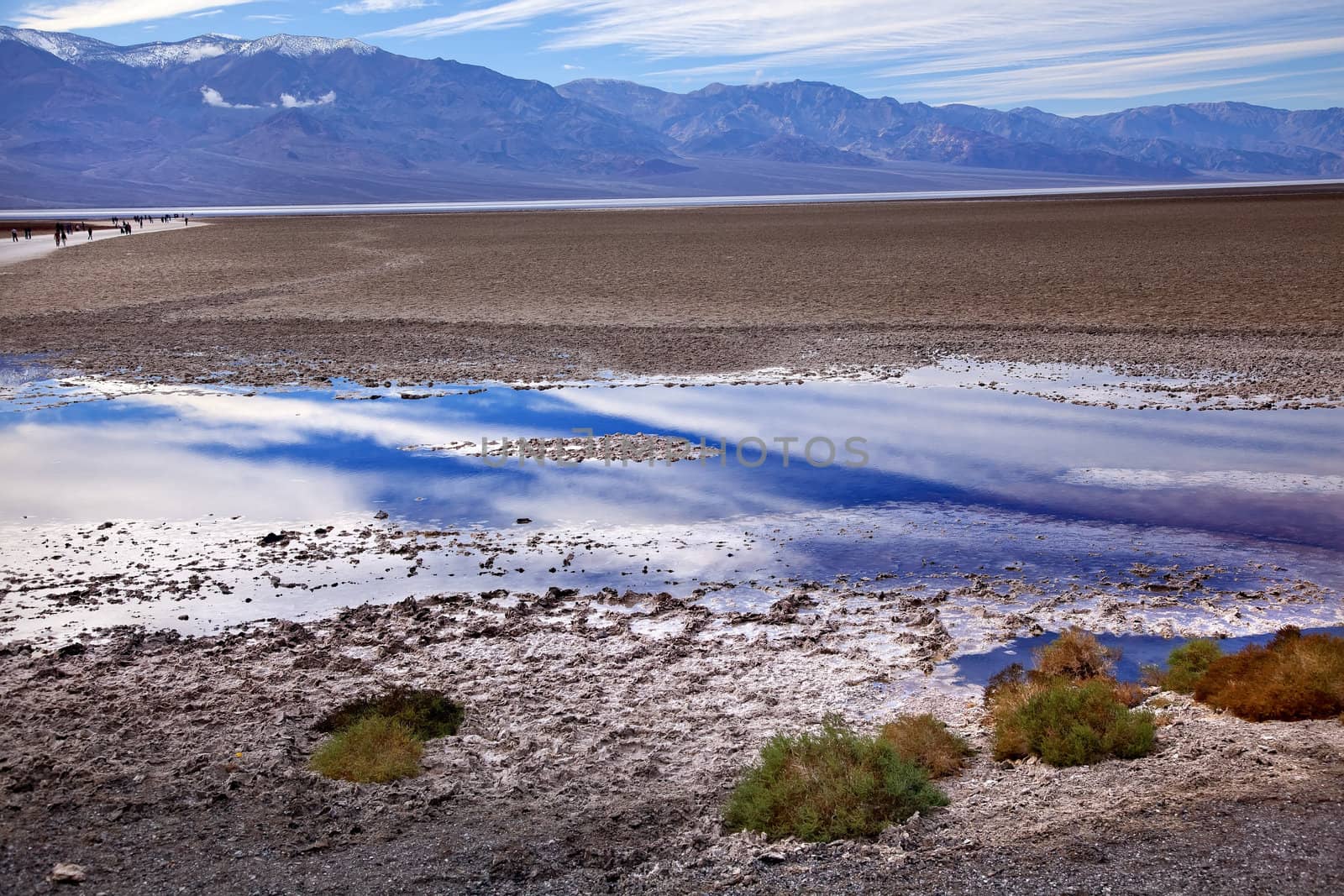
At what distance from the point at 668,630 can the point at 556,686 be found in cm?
108

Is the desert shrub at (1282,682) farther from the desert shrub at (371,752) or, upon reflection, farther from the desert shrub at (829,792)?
the desert shrub at (371,752)

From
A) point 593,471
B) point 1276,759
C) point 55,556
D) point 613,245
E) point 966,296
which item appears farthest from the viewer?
→ point 613,245

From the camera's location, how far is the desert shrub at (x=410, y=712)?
20.2 ft

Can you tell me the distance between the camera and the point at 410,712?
6.20 metres

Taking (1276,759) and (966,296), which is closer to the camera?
(1276,759)

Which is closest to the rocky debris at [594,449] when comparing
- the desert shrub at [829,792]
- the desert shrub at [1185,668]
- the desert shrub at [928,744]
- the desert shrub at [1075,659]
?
the desert shrub at [1075,659]

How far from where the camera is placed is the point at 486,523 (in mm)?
10039

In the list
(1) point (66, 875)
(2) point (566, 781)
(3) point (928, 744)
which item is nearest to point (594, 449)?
(2) point (566, 781)

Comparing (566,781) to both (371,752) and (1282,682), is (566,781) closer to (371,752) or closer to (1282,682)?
(371,752)

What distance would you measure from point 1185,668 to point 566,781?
358cm

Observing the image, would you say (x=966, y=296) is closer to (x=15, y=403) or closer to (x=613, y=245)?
(x=15, y=403)

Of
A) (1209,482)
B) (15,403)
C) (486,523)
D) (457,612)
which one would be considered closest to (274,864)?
(457,612)

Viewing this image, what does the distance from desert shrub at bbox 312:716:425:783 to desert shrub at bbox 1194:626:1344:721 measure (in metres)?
4.24

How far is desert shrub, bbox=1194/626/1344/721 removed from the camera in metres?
5.91
